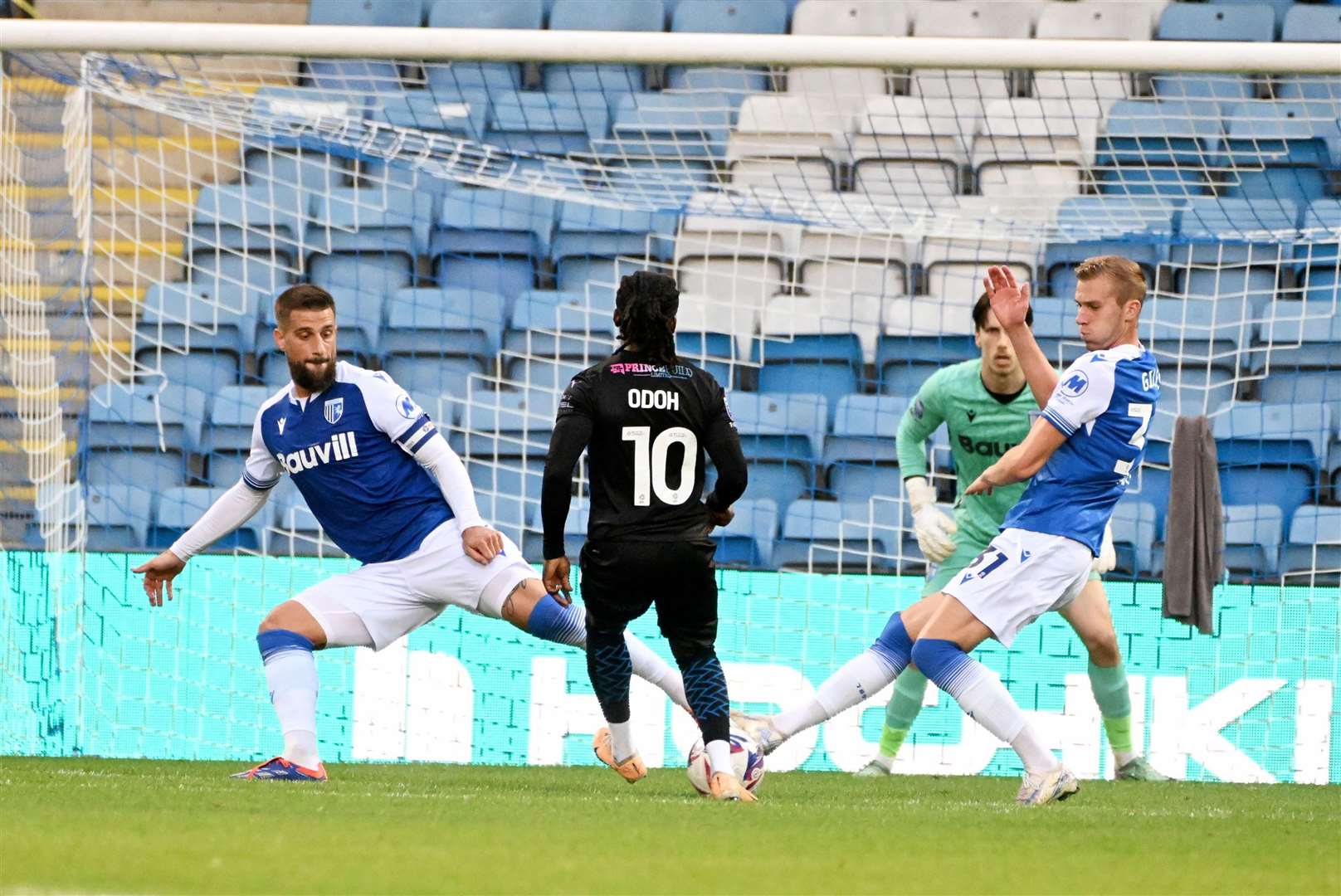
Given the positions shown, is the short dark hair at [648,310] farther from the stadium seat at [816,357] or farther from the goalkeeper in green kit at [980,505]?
the stadium seat at [816,357]

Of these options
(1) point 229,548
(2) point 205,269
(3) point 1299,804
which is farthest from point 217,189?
(3) point 1299,804

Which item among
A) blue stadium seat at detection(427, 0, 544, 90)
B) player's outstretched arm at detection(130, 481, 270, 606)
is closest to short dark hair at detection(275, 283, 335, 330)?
player's outstretched arm at detection(130, 481, 270, 606)

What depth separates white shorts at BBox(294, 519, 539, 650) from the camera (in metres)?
6.36

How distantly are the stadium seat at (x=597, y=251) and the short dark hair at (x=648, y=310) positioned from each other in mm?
4146

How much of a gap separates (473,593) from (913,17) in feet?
22.7

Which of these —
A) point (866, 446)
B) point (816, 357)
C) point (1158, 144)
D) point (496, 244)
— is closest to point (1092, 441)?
point (866, 446)

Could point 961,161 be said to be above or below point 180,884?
above

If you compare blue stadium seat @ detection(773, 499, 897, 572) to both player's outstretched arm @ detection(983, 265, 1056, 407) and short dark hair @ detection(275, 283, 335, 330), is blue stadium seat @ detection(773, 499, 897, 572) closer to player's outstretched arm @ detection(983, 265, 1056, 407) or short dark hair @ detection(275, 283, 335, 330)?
player's outstretched arm @ detection(983, 265, 1056, 407)

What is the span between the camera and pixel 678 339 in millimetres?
9648

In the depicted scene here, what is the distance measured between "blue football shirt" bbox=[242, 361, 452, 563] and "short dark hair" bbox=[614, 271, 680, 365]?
3.56 ft

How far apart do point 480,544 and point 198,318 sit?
12.3ft

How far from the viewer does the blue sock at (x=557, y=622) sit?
6359 millimetres

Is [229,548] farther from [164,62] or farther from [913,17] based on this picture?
[913,17]

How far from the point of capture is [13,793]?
5.54m
